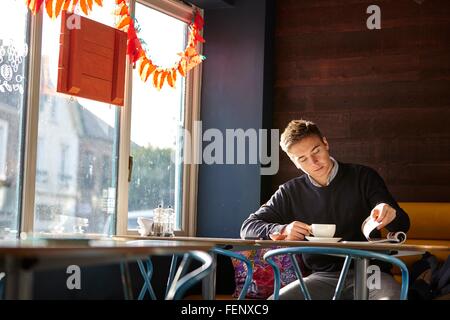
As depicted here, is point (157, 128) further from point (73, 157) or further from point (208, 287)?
point (208, 287)

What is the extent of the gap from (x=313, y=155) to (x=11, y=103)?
1560 mm

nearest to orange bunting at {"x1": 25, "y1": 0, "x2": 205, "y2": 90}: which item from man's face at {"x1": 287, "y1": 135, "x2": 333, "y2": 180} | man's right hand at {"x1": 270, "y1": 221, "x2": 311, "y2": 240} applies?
man's face at {"x1": 287, "y1": 135, "x2": 333, "y2": 180}

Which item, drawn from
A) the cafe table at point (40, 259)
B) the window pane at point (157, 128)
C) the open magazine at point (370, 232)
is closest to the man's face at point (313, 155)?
the open magazine at point (370, 232)

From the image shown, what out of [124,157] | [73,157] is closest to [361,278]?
[73,157]

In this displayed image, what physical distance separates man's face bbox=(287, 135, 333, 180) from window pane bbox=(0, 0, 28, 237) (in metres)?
1.43

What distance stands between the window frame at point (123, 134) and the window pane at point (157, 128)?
0.19 ft

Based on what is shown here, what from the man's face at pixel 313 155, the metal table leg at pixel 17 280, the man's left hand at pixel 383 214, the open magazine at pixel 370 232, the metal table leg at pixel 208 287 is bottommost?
the metal table leg at pixel 208 287

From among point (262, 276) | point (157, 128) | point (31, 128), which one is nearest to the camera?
point (31, 128)

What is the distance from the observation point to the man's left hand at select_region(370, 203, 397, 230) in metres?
3.16

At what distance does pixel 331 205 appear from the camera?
3611 millimetres

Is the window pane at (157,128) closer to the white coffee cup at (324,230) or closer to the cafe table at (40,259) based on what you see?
the white coffee cup at (324,230)

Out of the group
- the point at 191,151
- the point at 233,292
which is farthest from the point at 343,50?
the point at 233,292

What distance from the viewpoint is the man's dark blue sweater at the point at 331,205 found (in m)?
3.50
